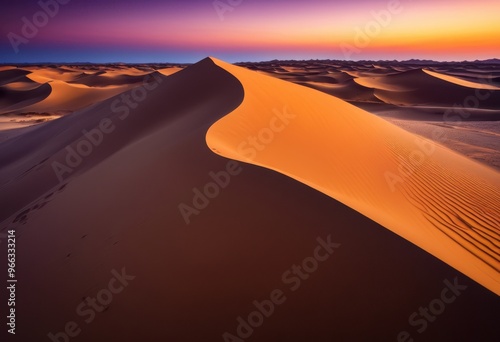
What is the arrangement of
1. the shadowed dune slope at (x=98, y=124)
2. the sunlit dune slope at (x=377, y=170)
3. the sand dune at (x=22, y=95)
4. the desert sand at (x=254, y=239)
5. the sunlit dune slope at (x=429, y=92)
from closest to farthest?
the desert sand at (x=254, y=239) < the sunlit dune slope at (x=377, y=170) < the shadowed dune slope at (x=98, y=124) < the sunlit dune slope at (x=429, y=92) < the sand dune at (x=22, y=95)

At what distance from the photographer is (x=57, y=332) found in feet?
8.05

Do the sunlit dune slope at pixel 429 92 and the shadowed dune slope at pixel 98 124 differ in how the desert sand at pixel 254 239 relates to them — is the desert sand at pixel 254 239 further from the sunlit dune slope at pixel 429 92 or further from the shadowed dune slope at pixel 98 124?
the sunlit dune slope at pixel 429 92

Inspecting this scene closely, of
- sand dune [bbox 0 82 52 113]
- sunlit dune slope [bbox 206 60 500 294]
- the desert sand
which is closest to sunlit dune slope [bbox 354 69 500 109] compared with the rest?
sunlit dune slope [bbox 206 60 500 294]

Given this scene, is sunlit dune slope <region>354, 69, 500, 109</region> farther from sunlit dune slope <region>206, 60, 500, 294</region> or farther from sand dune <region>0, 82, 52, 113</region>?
sand dune <region>0, 82, 52, 113</region>

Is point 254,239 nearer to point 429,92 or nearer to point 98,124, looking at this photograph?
point 98,124

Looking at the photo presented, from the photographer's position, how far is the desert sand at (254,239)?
2.24 metres

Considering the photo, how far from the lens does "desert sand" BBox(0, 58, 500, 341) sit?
224 centimetres

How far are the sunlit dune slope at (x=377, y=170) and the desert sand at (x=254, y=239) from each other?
4 cm

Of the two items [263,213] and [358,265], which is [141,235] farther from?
[358,265]

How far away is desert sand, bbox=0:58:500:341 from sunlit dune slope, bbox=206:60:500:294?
1.5 inches

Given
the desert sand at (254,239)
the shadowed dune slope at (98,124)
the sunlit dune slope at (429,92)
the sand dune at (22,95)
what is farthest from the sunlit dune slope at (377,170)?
the sand dune at (22,95)

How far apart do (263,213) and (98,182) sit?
3006 mm

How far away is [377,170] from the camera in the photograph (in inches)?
209

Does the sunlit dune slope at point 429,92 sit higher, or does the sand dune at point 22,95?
the sunlit dune slope at point 429,92
